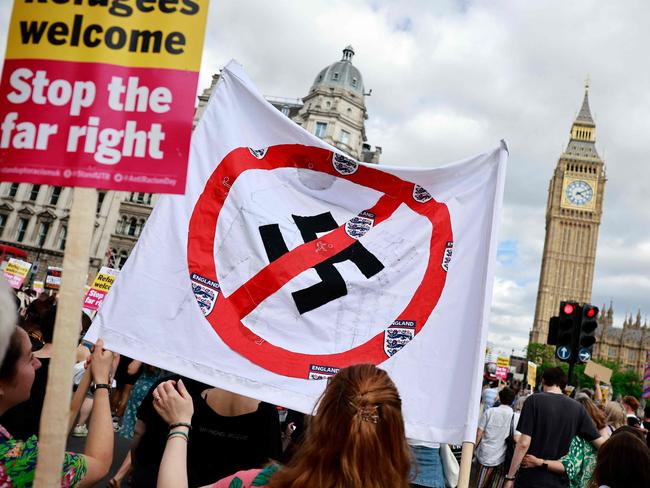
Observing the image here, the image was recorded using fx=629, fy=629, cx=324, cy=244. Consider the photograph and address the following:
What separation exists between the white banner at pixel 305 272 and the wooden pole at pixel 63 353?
3.83 feet

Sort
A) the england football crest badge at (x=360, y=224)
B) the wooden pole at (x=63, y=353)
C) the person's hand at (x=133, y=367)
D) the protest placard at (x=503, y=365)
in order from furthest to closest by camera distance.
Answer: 1. the protest placard at (x=503, y=365)
2. the person's hand at (x=133, y=367)
3. the england football crest badge at (x=360, y=224)
4. the wooden pole at (x=63, y=353)

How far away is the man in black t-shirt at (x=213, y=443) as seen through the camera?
3.25 m

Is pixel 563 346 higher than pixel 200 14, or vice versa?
pixel 200 14

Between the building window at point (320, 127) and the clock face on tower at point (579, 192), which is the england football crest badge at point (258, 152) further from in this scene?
the clock face on tower at point (579, 192)

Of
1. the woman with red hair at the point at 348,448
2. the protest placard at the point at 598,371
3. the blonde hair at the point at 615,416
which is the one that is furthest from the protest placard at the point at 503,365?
the woman with red hair at the point at 348,448

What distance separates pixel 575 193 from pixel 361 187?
114518mm

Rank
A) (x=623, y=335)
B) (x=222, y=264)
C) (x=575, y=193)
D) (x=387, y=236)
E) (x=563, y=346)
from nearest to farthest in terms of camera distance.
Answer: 1. (x=222, y=264)
2. (x=387, y=236)
3. (x=563, y=346)
4. (x=575, y=193)
5. (x=623, y=335)

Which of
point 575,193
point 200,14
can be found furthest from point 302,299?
point 575,193

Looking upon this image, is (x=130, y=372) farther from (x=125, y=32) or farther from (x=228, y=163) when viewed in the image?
(x=125, y=32)

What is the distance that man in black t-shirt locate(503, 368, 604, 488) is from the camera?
543 cm

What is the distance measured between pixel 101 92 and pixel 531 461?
15.7ft

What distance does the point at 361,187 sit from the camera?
4.06 m

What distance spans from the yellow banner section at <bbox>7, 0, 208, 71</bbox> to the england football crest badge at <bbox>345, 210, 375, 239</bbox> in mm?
1876

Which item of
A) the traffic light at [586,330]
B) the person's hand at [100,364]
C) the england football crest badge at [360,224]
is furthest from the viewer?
the traffic light at [586,330]
